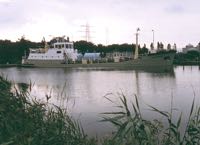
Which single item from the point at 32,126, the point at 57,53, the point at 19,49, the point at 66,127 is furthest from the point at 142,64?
the point at 32,126

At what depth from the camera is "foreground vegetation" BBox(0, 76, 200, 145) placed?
535cm

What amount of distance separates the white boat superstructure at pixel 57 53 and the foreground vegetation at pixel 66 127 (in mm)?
61356

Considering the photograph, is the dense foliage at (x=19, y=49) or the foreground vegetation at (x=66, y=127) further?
the dense foliage at (x=19, y=49)

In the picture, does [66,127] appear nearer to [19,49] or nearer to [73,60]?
[73,60]

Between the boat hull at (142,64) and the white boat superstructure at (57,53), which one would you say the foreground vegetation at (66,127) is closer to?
the boat hull at (142,64)

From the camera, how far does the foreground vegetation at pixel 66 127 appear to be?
5348 millimetres

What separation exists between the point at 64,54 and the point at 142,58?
13634 mm

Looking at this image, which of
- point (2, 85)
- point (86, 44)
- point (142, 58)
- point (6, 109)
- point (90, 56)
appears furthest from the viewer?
point (86, 44)

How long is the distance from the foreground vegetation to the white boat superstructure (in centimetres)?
6136

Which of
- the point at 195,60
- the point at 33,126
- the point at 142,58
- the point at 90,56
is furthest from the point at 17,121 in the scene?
the point at 195,60

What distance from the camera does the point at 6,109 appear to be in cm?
733

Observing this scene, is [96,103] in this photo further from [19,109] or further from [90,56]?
[90,56]

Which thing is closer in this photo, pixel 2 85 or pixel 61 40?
pixel 2 85

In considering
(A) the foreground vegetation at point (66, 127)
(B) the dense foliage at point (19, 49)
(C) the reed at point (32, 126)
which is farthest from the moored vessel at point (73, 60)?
(A) the foreground vegetation at point (66, 127)
